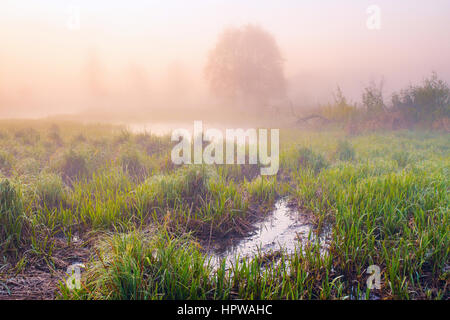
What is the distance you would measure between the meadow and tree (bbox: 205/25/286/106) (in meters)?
22.2

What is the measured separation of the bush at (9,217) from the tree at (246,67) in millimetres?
24302

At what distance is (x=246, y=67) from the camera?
2700cm

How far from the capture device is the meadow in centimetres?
244

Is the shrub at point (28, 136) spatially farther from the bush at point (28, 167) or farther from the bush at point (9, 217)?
the bush at point (9, 217)

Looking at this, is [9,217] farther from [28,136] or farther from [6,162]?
[28,136]

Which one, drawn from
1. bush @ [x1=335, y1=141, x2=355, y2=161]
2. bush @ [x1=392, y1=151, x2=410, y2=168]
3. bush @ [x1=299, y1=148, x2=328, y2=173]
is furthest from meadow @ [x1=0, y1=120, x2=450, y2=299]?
bush @ [x1=335, y1=141, x2=355, y2=161]

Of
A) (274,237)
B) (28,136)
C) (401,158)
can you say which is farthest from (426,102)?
(28,136)

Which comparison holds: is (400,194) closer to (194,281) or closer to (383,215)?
(383,215)

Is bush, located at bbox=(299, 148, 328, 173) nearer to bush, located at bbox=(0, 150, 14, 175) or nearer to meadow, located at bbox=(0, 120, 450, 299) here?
meadow, located at bbox=(0, 120, 450, 299)

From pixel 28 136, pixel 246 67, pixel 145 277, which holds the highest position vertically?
pixel 246 67

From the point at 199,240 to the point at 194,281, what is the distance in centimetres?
137

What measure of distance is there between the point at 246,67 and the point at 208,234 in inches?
991

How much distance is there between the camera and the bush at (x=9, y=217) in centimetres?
311
